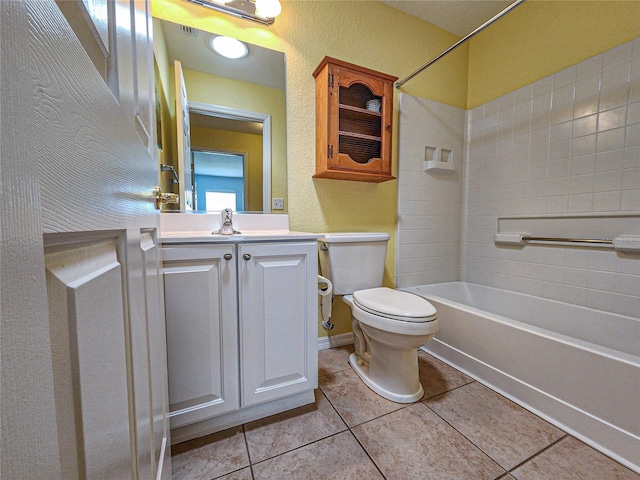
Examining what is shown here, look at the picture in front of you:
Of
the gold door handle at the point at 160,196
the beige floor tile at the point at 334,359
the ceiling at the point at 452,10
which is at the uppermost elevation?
the ceiling at the point at 452,10

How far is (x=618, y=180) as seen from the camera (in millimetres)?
1360

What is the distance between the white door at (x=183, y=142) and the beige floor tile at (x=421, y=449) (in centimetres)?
135

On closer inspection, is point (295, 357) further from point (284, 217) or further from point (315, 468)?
point (284, 217)

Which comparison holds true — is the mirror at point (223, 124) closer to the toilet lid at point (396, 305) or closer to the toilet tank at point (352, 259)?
the toilet tank at point (352, 259)

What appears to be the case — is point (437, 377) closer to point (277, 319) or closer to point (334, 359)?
point (334, 359)

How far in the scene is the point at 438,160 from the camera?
1980mm

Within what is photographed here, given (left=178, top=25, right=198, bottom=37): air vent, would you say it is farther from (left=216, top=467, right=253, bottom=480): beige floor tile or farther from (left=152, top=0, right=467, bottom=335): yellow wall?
(left=216, top=467, right=253, bottom=480): beige floor tile

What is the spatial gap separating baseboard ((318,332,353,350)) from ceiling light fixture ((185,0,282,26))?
1929mm

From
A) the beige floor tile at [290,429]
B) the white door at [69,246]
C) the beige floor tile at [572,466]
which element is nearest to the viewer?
the white door at [69,246]

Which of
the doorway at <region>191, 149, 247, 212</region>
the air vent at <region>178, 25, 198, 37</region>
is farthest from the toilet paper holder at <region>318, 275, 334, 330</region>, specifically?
the air vent at <region>178, 25, 198, 37</region>

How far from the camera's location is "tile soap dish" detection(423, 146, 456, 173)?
6.29 feet

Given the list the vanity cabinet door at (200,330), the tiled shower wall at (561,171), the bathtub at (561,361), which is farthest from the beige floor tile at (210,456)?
the tiled shower wall at (561,171)

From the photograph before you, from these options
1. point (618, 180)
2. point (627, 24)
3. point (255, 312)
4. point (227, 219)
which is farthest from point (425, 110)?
point (255, 312)

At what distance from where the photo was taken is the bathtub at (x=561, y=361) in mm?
931
